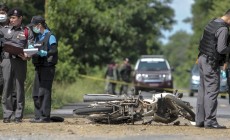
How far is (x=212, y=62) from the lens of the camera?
11398 millimetres

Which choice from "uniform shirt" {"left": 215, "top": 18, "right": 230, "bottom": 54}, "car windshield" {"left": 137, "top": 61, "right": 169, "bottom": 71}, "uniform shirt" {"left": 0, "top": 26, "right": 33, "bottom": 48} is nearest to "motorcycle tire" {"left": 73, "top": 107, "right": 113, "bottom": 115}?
"uniform shirt" {"left": 0, "top": 26, "right": 33, "bottom": 48}

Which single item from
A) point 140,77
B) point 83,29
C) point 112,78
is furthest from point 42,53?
point 83,29

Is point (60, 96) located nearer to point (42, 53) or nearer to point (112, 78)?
point (42, 53)

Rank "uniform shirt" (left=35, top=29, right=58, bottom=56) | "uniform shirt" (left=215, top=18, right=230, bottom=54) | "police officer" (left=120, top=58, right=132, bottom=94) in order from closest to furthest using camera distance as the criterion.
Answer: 1. "uniform shirt" (left=215, top=18, right=230, bottom=54)
2. "uniform shirt" (left=35, top=29, right=58, bottom=56)
3. "police officer" (left=120, top=58, right=132, bottom=94)

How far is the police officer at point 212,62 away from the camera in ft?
37.2

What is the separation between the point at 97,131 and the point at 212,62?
2335 millimetres

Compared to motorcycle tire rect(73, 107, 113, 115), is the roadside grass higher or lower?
higher

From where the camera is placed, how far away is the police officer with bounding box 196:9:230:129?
1133 cm

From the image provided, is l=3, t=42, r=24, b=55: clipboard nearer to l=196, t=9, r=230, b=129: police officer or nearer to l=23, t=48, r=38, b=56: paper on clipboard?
l=23, t=48, r=38, b=56: paper on clipboard

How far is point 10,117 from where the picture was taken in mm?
12258

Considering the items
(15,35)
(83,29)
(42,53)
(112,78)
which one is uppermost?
(83,29)

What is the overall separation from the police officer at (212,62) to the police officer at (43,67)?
261 cm

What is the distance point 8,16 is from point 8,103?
153 cm

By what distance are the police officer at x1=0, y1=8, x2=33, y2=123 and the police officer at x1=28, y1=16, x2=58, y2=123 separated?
0.63 feet
